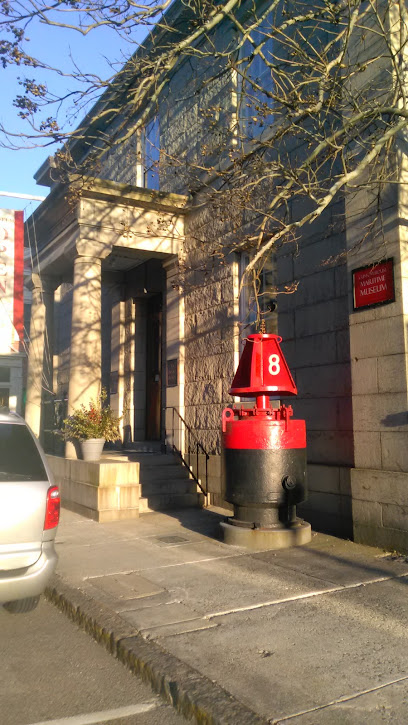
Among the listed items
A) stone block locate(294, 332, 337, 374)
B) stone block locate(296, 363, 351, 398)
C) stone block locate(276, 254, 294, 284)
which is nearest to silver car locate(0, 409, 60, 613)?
stone block locate(296, 363, 351, 398)

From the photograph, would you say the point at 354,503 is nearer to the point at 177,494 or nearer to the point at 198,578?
the point at 198,578

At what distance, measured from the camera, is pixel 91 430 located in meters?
9.98

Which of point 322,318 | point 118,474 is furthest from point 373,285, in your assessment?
point 118,474

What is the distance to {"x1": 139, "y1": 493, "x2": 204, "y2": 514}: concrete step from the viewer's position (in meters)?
9.69

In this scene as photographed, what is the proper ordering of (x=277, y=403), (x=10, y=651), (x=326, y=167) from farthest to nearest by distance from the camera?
(x=277, y=403) → (x=326, y=167) → (x=10, y=651)

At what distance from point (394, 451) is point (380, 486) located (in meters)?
0.43

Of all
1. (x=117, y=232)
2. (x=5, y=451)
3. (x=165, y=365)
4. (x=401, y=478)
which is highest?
(x=117, y=232)

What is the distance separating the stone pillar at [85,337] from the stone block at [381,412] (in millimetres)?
5341

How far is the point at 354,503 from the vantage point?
22.7ft

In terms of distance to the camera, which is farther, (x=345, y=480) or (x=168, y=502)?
(x=168, y=502)

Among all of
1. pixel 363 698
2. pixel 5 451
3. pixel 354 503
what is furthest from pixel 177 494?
pixel 363 698

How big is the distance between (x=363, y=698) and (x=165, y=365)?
30.7 feet

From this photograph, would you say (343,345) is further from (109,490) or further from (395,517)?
(109,490)

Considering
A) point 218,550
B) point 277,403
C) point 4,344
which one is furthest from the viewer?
point 4,344
